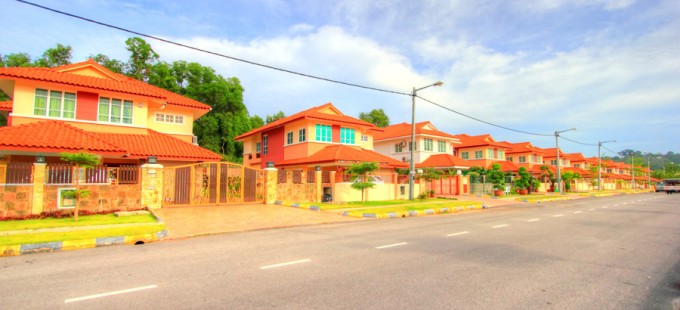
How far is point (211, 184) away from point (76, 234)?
8697mm

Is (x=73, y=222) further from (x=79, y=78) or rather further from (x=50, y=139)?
(x=79, y=78)

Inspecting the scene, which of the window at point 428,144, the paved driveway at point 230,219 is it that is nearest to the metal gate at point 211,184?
the paved driveway at point 230,219

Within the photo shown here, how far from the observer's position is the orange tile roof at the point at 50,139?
568 inches

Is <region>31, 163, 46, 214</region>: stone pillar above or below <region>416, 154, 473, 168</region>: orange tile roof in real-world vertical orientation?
below

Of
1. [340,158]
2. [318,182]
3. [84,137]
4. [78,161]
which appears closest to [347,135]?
[340,158]

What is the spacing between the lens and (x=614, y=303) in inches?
183

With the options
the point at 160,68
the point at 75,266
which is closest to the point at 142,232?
the point at 75,266

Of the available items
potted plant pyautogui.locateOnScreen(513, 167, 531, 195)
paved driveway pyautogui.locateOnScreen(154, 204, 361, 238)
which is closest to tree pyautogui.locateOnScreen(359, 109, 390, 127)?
potted plant pyautogui.locateOnScreen(513, 167, 531, 195)

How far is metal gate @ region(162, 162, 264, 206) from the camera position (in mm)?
17328

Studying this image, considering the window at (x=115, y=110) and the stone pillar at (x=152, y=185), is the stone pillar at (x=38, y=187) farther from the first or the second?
the window at (x=115, y=110)

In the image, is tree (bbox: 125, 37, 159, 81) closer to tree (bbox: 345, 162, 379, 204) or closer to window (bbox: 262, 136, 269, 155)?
window (bbox: 262, 136, 269, 155)

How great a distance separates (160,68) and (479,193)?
39.5 metres

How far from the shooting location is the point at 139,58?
45.6 meters

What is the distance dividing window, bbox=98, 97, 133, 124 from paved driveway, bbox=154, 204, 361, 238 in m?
7.68
